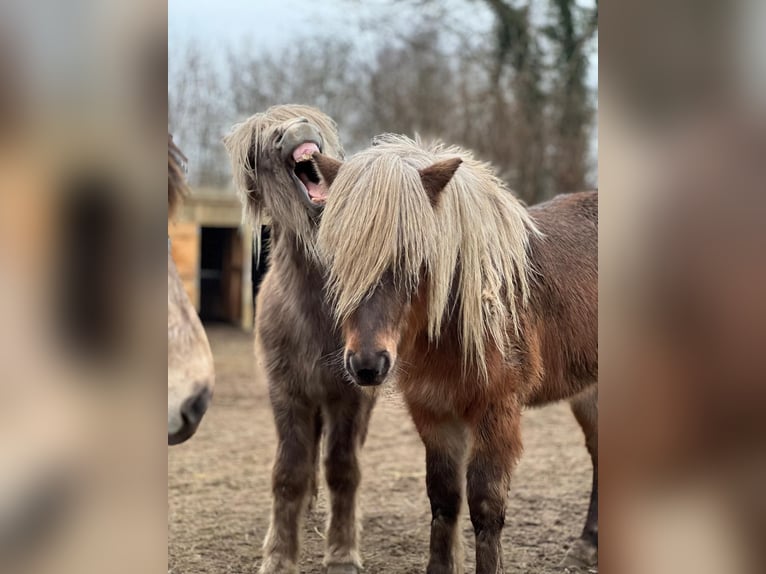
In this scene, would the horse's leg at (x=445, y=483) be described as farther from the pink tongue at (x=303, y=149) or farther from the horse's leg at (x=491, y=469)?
the pink tongue at (x=303, y=149)

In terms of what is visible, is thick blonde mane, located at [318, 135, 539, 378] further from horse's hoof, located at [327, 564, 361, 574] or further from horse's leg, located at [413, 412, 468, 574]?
horse's hoof, located at [327, 564, 361, 574]

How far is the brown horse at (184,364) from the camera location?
188 cm

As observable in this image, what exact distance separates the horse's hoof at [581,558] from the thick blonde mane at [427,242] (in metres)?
1.36

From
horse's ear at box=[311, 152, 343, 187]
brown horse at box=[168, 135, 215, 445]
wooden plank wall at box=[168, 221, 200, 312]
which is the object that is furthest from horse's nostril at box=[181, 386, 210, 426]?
wooden plank wall at box=[168, 221, 200, 312]

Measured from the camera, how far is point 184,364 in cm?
191

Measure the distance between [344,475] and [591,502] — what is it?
1167 millimetres

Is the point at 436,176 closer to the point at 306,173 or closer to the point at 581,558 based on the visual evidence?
the point at 306,173

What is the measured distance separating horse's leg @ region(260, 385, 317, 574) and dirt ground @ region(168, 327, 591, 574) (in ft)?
1.02

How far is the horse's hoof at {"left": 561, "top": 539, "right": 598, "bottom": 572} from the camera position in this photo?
3.28m

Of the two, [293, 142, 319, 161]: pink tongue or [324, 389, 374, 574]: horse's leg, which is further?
[324, 389, 374, 574]: horse's leg

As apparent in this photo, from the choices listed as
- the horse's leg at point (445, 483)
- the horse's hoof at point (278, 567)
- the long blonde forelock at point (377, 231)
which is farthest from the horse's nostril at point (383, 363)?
the horse's hoof at point (278, 567)

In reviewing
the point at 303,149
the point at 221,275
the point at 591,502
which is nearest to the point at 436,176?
the point at 303,149
